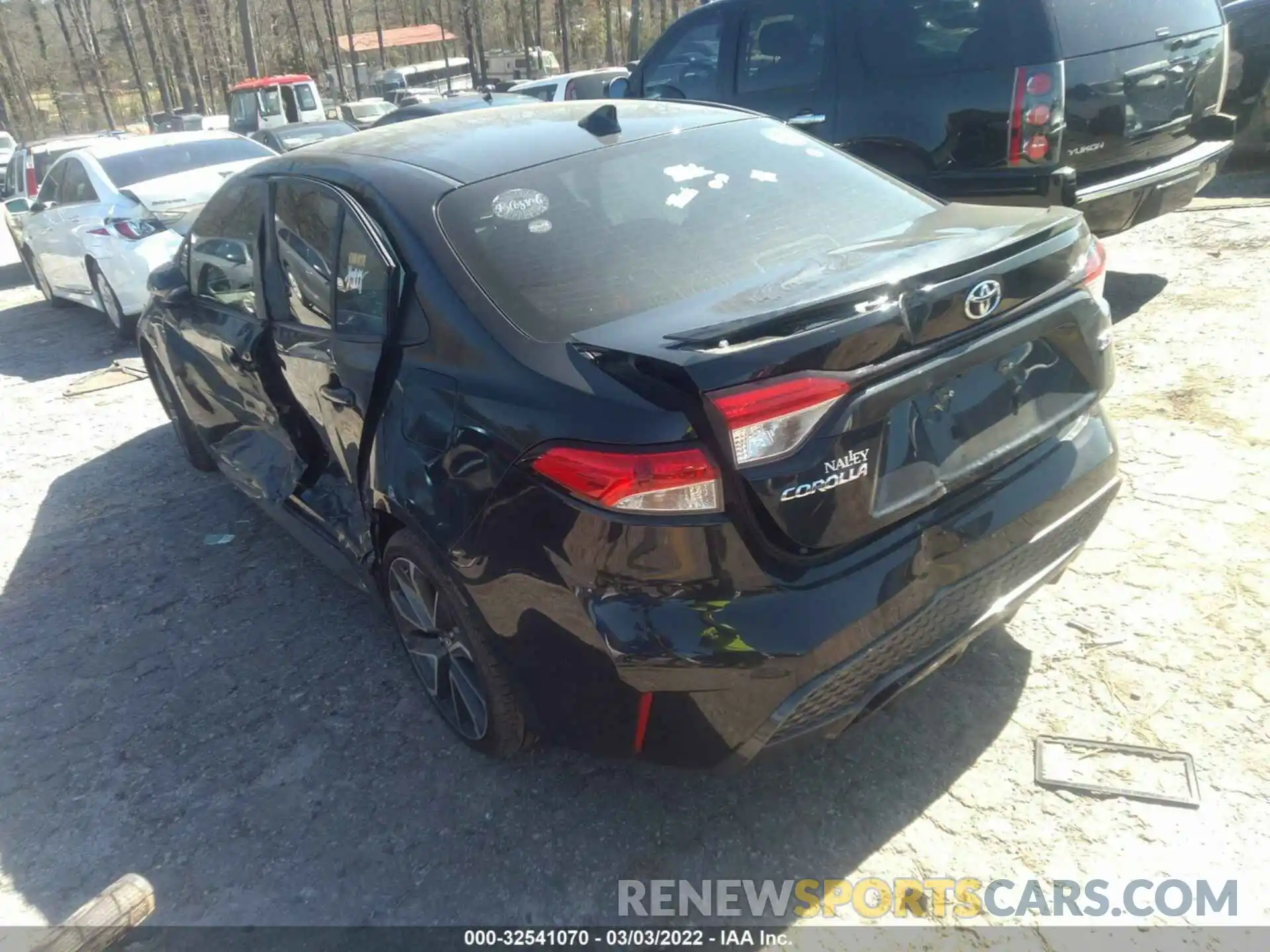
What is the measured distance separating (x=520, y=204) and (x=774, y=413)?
1153 millimetres

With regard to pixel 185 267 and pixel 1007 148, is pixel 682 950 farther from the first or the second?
pixel 1007 148

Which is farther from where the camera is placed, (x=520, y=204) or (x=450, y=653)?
(x=450, y=653)

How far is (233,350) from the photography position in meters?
3.74

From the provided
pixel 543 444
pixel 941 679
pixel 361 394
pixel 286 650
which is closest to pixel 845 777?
pixel 941 679

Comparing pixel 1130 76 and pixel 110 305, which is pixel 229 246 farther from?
pixel 110 305

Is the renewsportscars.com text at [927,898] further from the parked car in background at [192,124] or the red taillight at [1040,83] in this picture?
the parked car in background at [192,124]

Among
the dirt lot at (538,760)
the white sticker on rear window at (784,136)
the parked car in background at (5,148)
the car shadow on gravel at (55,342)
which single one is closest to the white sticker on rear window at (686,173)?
the white sticker on rear window at (784,136)

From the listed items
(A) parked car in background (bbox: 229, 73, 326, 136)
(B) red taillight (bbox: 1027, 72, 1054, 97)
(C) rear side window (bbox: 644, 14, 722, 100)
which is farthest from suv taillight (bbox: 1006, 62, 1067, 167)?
(A) parked car in background (bbox: 229, 73, 326, 136)

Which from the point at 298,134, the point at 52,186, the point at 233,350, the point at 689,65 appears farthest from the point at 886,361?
the point at 298,134

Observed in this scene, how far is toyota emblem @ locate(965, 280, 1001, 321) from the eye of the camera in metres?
2.19

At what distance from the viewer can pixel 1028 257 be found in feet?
7.64

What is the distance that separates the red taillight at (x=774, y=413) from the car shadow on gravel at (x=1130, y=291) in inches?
172

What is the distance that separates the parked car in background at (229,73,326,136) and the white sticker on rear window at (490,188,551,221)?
81.2ft

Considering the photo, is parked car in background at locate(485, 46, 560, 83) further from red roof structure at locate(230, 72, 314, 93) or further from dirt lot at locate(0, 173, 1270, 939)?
dirt lot at locate(0, 173, 1270, 939)
